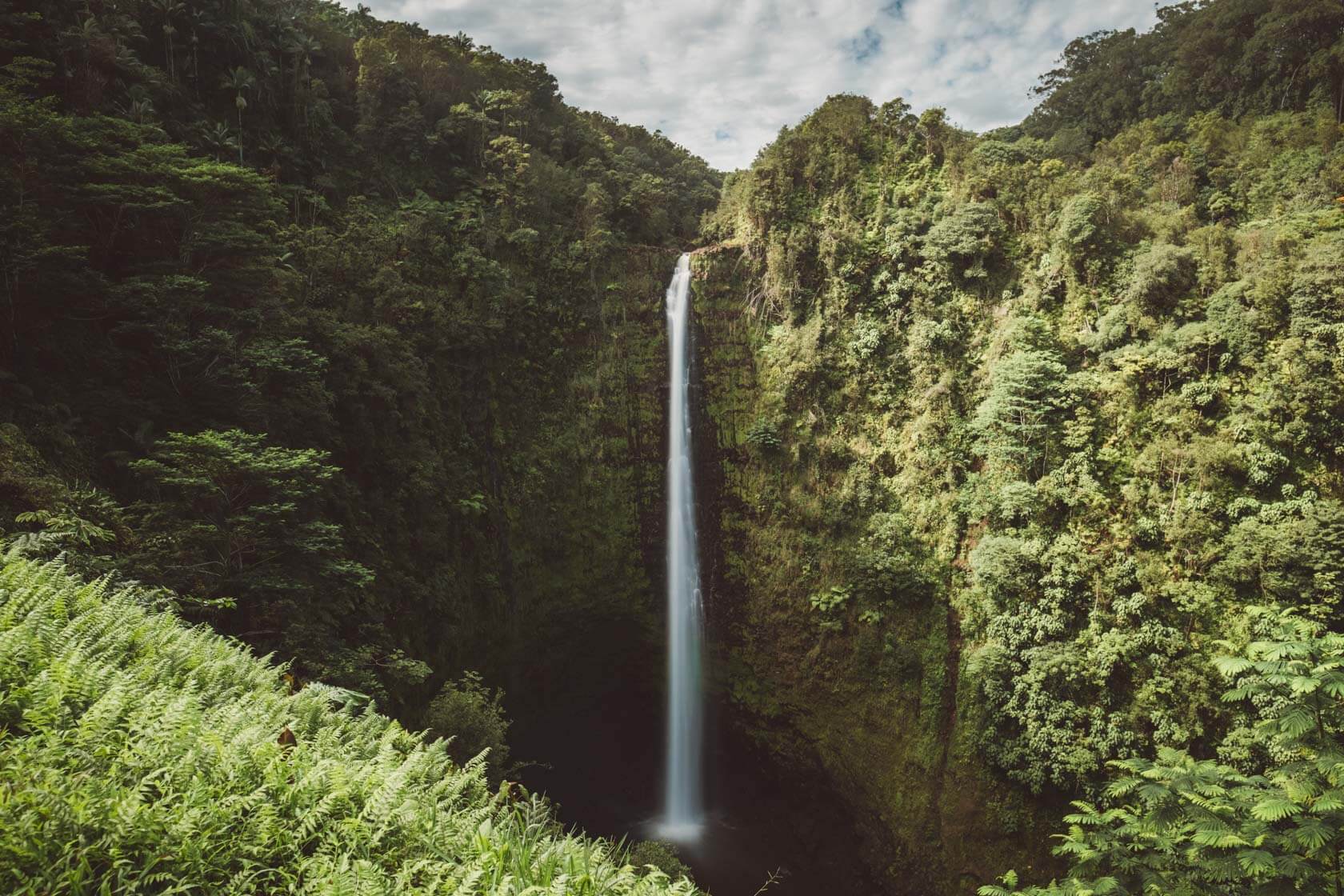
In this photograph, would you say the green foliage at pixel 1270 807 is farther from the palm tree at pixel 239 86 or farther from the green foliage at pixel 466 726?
the palm tree at pixel 239 86

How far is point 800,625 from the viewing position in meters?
17.2

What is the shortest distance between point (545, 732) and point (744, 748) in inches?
245

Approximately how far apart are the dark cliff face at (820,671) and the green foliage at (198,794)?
43.0ft

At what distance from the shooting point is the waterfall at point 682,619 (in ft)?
59.2

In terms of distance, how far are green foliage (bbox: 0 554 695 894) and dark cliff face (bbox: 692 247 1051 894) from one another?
516 inches

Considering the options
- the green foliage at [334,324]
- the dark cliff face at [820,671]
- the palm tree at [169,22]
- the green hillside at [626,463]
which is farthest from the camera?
the palm tree at [169,22]

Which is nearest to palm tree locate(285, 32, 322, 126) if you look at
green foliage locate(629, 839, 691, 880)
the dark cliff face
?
Answer: the dark cliff face

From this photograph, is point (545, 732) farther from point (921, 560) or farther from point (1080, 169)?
point (1080, 169)

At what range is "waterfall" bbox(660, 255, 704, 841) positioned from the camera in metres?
18.0

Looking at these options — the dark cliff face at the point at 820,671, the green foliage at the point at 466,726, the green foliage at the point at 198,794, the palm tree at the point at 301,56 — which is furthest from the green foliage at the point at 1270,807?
the palm tree at the point at 301,56

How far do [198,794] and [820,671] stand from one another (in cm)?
1612

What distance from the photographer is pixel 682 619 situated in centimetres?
1920

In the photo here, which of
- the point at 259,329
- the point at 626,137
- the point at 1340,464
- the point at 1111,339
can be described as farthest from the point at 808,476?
the point at 626,137

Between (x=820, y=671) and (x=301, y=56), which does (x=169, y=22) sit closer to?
(x=301, y=56)
